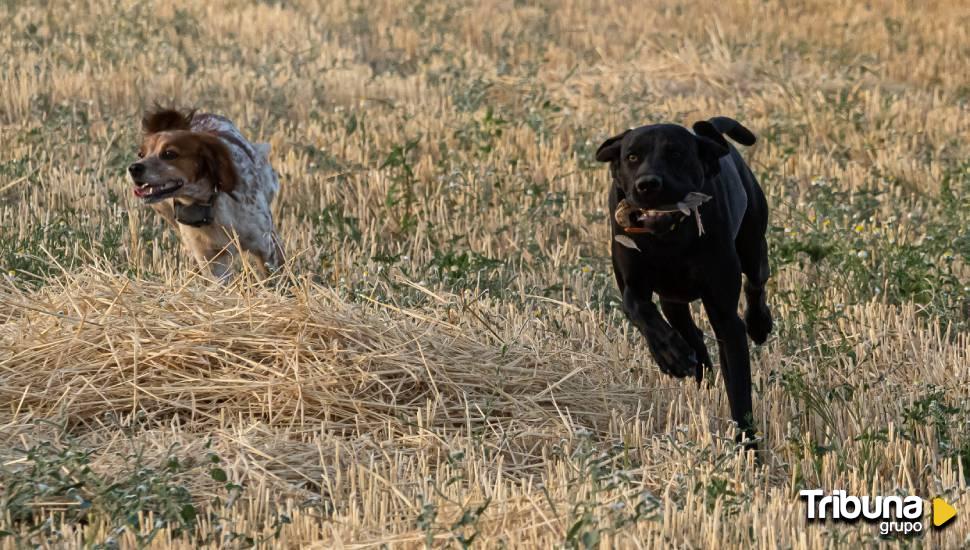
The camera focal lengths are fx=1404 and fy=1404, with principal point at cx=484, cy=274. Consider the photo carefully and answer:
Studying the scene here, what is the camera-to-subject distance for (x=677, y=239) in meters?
4.55

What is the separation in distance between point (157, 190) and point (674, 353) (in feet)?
8.78

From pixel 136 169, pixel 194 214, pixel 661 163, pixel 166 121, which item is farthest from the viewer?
pixel 166 121

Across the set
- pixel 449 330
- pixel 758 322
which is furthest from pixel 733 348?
pixel 449 330

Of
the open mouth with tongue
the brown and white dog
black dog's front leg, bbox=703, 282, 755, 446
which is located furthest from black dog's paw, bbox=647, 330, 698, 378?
the brown and white dog

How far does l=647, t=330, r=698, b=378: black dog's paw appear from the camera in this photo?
466 centimetres

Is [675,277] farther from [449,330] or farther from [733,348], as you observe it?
[449,330]

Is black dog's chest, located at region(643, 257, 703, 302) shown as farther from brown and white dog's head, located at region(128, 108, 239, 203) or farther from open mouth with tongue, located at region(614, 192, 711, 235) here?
brown and white dog's head, located at region(128, 108, 239, 203)

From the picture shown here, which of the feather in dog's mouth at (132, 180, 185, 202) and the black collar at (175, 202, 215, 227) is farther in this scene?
the black collar at (175, 202, 215, 227)

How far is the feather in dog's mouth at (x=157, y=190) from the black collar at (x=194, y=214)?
5.5 inches

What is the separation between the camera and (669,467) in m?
4.30

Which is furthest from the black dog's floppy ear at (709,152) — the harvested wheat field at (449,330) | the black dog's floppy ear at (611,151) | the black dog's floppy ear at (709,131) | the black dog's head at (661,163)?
the harvested wheat field at (449,330)

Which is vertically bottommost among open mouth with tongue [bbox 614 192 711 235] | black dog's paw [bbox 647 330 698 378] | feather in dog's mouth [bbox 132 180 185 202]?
black dog's paw [bbox 647 330 698 378]

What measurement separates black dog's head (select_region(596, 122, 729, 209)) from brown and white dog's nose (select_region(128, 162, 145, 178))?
239cm

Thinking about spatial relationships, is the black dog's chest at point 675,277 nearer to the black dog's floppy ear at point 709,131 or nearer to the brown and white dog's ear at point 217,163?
the black dog's floppy ear at point 709,131
